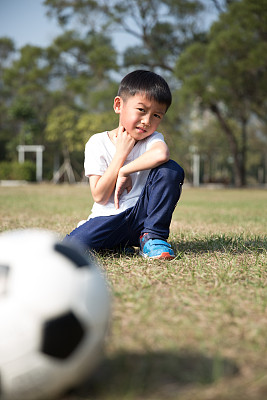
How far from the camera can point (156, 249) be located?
2744 millimetres

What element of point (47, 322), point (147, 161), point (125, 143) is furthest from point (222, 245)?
point (47, 322)

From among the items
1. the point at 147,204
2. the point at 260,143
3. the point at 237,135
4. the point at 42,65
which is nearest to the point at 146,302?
the point at 147,204

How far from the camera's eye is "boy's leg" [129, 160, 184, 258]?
109 inches

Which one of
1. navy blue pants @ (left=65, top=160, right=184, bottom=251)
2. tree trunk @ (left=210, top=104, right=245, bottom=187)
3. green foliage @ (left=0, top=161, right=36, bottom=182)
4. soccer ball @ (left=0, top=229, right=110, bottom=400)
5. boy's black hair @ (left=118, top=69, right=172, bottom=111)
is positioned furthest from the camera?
green foliage @ (left=0, top=161, right=36, bottom=182)

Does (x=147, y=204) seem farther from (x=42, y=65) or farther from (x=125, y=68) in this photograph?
(x=42, y=65)

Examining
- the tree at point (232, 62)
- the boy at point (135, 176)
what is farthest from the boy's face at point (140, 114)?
the tree at point (232, 62)

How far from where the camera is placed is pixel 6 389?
1056 mm

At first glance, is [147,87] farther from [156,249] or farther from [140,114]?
[156,249]

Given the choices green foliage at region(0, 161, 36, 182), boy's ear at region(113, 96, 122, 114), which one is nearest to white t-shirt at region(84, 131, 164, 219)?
boy's ear at region(113, 96, 122, 114)

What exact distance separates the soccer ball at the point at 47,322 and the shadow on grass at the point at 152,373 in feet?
0.22

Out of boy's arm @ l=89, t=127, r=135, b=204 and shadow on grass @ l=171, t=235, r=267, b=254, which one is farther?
shadow on grass @ l=171, t=235, r=267, b=254

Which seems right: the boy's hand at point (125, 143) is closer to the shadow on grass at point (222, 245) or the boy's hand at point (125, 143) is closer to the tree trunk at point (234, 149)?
the shadow on grass at point (222, 245)

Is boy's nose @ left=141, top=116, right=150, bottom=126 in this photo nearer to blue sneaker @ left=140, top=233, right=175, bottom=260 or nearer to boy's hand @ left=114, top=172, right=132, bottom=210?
boy's hand @ left=114, top=172, right=132, bottom=210

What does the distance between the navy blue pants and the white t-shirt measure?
0.07m
